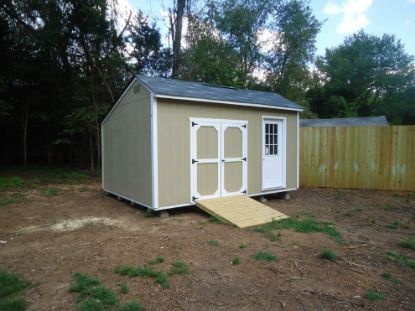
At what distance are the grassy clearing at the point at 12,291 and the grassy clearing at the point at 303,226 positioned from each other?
3386mm

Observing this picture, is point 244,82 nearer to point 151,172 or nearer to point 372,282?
point 151,172

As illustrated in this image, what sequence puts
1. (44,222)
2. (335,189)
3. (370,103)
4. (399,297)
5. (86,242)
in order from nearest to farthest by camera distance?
1. (399,297)
2. (86,242)
3. (44,222)
4. (335,189)
5. (370,103)

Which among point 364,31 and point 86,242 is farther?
point 364,31

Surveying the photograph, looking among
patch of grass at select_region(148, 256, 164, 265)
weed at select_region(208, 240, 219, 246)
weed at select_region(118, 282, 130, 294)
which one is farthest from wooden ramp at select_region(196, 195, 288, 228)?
weed at select_region(118, 282, 130, 294)

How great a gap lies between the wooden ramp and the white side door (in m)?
1.28

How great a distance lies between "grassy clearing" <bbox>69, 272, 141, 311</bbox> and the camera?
2.64 meters

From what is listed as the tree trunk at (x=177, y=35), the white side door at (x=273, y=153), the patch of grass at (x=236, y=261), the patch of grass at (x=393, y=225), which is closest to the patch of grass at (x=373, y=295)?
the patch of grass at (x=236, y=261)

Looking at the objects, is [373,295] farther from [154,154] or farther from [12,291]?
[154,154]

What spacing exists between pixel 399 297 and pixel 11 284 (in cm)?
388

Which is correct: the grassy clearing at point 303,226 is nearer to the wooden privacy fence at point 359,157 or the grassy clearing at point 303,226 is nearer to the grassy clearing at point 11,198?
the wooden privacy fence at point 359,157

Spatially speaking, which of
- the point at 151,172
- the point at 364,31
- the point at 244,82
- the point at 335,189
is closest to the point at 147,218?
the point at 151,172

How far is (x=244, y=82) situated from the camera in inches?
742

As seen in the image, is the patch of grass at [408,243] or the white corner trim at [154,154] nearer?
the patch of grass at [408,243]

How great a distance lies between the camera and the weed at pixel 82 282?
298 centimetres
